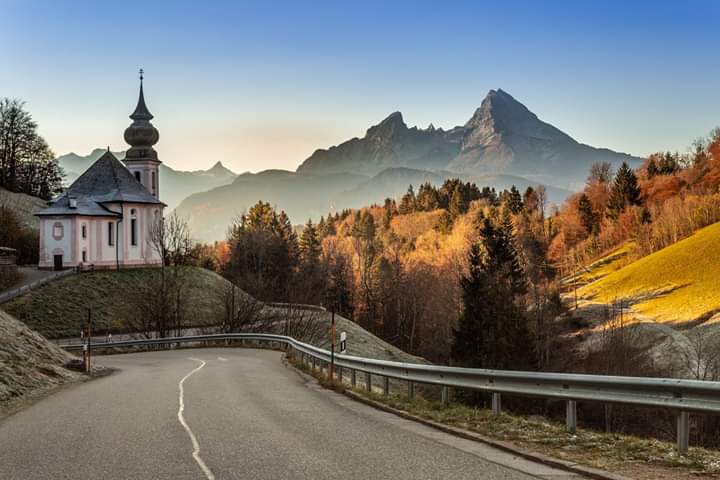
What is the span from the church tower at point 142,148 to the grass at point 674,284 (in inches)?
2017

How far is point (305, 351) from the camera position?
28000 millimetres

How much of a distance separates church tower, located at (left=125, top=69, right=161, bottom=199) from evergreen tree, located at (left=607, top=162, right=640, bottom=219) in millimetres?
80055

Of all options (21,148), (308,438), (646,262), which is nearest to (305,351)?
(308,438)

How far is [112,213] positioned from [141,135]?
1382 cm

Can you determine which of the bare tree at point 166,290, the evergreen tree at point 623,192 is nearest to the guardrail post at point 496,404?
the bare tree at point 166,290

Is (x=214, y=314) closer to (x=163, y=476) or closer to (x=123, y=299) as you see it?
(x=123, y=299)

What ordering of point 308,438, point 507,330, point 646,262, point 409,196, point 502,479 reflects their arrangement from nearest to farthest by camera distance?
point 502,479, point 308,438, point 507,330, point 646,262, point 409,196

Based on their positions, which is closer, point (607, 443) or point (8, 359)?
point (607, 443)

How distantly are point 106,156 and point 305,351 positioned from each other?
64.2 m

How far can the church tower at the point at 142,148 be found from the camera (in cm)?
9056

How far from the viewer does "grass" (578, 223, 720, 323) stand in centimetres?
7375

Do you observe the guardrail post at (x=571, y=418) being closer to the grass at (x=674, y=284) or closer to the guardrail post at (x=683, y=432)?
the guardrail post at (x=683, y=432)

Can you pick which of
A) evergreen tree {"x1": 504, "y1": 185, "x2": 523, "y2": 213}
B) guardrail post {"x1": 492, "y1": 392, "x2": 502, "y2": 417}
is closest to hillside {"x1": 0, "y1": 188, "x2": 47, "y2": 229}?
evergreen tree {"x1": 504, "y1": 185, "x2": 523, "y2": 213}

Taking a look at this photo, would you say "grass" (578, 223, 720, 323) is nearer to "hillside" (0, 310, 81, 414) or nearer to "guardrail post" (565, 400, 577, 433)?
"hillside" (0, 310, 81, 414)
